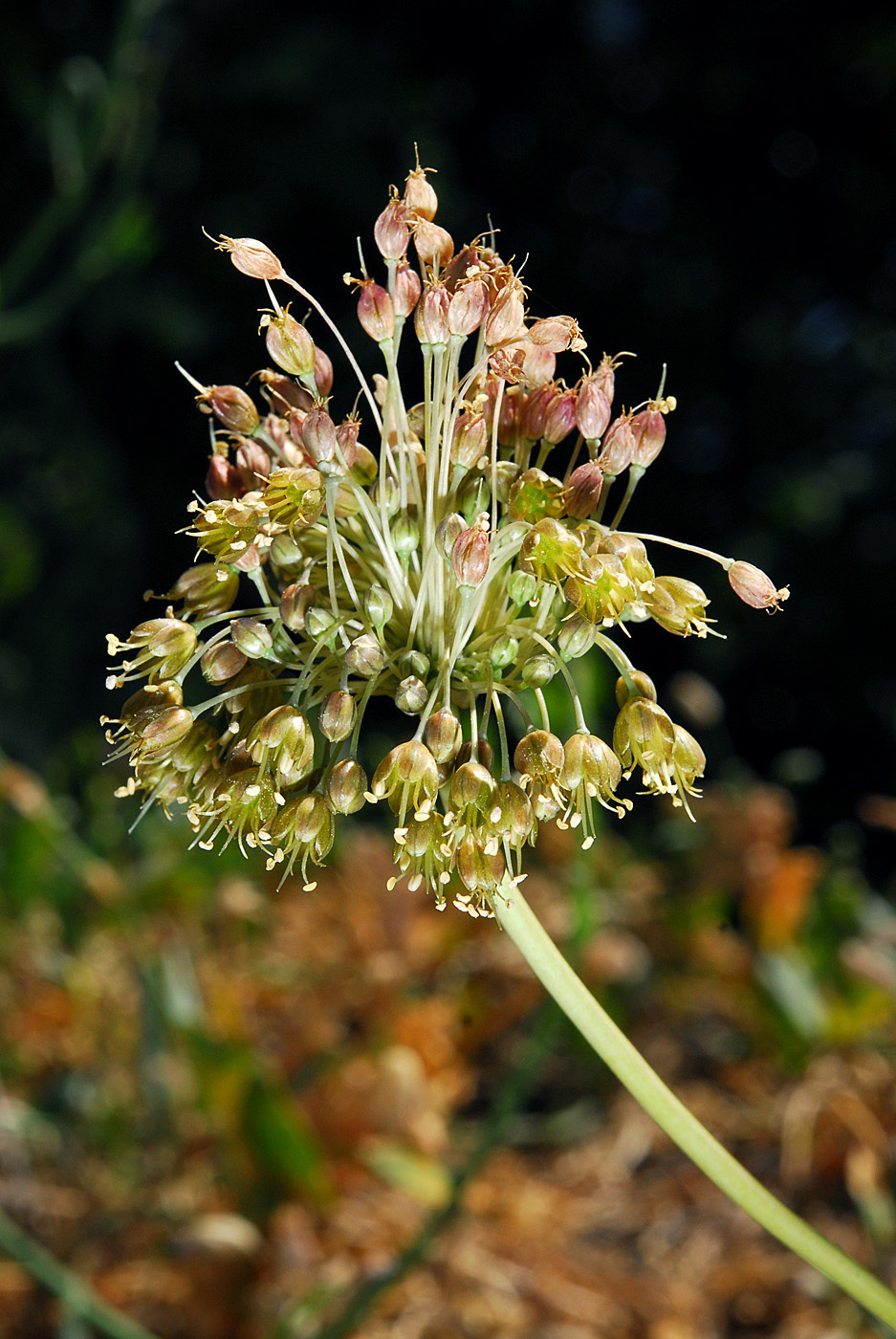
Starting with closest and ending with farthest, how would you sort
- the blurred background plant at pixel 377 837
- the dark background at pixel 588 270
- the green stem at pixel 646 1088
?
the green stem at pixel 646 1088 < the blurred background plant at pixel 377 837 < the dark background at pixel 588 270

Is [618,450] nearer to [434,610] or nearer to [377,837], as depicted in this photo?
[434,610]

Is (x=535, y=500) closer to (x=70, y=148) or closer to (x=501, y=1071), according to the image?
(x=501, y=1071)

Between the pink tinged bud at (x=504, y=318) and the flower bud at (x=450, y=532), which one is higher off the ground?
the pink tinged bud at (x=504, y=318)

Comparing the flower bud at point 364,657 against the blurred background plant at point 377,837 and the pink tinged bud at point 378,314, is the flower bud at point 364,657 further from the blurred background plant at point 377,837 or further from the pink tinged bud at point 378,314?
the blurred background plant at point 377,837

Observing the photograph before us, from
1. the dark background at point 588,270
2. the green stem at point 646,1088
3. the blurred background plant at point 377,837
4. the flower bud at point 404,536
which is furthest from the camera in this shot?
the dark background at point 588,270

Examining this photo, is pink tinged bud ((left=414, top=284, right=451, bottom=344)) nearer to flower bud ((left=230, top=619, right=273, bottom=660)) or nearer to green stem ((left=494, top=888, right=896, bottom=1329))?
flower bud ((left=230, top=619, right=273, bottom=660))

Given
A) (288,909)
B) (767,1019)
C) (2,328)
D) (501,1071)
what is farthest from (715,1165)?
(2,328)

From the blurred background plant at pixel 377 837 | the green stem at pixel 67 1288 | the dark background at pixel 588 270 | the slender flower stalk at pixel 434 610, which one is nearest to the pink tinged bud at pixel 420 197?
the slender flower stalk at pixel 434 610

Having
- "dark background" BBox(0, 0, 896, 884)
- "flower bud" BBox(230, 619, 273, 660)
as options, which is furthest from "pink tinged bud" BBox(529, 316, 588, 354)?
"dark background" BBox(0, 0, 896, 884)
